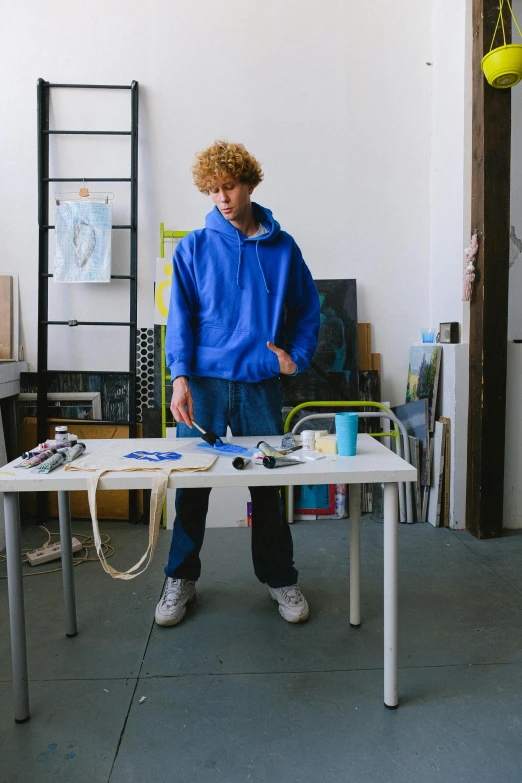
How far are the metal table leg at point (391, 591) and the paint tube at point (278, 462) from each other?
0.86ft

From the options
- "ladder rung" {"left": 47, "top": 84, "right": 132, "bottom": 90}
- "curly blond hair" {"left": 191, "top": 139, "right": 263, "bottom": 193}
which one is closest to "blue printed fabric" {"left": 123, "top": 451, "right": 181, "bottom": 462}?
"curly blond hair" {"left": 191, "top": 139, "right": 263, "bottom": 193}

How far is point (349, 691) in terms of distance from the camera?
186 cm

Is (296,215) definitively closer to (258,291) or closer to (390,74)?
(390,74)

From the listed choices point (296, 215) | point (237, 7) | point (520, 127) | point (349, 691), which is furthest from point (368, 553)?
point (237, 7)

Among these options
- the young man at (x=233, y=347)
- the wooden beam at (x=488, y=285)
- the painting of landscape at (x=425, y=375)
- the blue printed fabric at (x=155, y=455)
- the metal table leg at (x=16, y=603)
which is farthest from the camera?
the painting of landscape at (x=425, y=375)

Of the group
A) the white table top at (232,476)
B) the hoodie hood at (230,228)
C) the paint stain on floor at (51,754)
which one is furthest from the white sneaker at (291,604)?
the hoodie hood at (230,228)

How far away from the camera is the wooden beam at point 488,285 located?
3.07 metres

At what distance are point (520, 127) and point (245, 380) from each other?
2423 millimetres

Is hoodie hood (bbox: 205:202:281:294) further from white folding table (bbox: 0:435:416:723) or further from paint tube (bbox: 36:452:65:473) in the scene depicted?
paint tube (bbox: 36:452:65:473)

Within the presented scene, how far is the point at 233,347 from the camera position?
7.31 ft

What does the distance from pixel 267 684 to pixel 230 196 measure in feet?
5.24

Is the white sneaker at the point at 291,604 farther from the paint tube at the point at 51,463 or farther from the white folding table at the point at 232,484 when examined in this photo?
the paint tube at the point at 51,463

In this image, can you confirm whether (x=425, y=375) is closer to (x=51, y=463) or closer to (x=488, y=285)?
(x=488, y=285)

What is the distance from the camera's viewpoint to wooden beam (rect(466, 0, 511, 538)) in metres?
3.07
